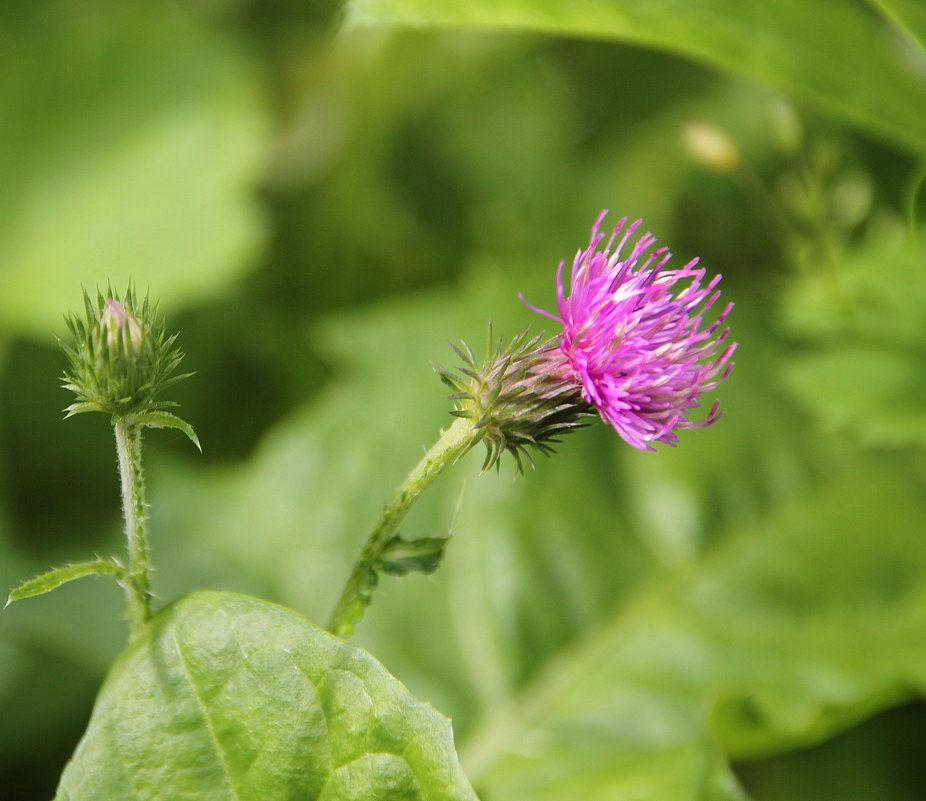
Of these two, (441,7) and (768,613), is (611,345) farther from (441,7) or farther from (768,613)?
(768,613)

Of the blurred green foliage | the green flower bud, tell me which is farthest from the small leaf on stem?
the blurred green foliage

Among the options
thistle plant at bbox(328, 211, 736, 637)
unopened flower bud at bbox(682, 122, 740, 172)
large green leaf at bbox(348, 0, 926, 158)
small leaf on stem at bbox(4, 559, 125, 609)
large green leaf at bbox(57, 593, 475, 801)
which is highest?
unopened flower bud at bbox(682, 122, 740, 172)

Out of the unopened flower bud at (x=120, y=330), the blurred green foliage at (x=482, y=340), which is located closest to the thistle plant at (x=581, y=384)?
the unopened flower bud at (x=120, y=330)

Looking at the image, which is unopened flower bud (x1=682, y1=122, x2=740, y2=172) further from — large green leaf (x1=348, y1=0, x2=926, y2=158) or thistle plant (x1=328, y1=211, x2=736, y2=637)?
thistle plant (x1=328, y1=211, x2=736, y2=637)

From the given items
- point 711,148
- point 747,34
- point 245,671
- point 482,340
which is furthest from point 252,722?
point 482,340

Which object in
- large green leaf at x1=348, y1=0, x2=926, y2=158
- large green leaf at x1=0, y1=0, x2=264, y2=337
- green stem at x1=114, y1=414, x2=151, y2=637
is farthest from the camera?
large green leaf at x1=0, y1=0, x2=264, y2=337

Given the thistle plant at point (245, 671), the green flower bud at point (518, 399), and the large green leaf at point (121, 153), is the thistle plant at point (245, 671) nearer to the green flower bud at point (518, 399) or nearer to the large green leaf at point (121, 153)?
the green flower bud at point (518, 399)
